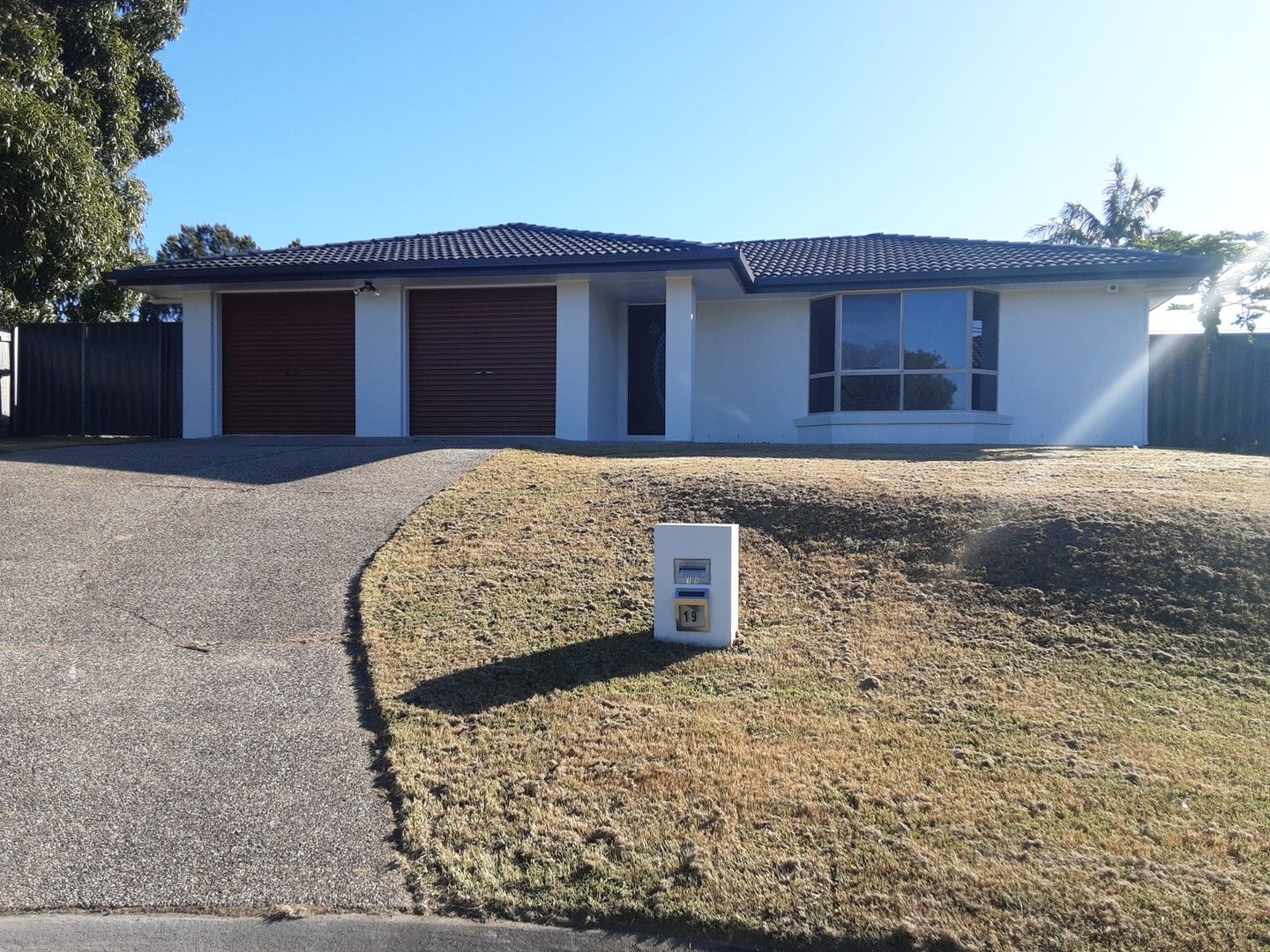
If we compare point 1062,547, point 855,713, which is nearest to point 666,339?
point 1062,547

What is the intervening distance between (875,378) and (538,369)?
5178 millimetres

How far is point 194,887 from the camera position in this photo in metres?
3.72

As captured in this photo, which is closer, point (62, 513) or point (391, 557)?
point (391, 557)

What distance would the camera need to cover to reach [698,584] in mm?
6012

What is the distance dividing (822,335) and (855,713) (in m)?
11.9

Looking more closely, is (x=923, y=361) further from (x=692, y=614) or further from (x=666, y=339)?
(x=692, y=614)

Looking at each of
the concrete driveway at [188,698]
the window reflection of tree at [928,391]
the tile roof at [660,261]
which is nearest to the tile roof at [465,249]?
the tile roof at [660,261]

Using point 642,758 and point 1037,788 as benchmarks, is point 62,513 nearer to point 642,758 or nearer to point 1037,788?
point 642,758

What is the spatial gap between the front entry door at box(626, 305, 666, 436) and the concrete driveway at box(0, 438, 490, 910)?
300 inches

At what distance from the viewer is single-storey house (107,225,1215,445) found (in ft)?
49.2

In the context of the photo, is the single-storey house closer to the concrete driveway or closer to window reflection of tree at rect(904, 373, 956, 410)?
window reflection of tree at rect(904, 373, 956, 410)

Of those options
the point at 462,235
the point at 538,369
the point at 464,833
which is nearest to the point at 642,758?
the point at 464,833

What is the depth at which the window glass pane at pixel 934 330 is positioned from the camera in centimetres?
1537

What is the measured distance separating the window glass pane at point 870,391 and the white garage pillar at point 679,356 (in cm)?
257
